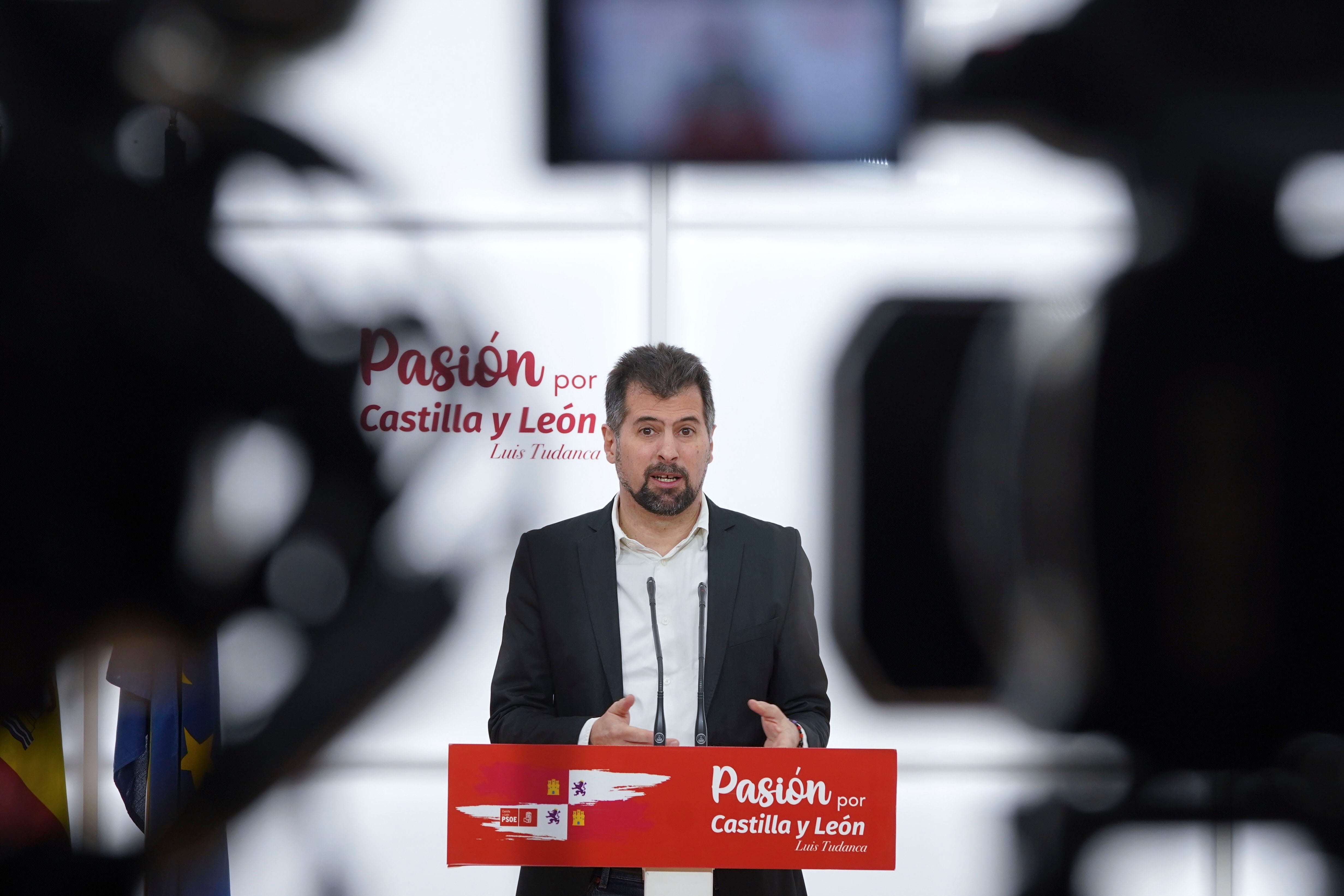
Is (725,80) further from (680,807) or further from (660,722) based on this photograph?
(680,807)

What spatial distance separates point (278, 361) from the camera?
6.71 feet

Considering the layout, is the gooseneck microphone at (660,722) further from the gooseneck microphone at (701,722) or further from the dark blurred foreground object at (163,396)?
the dark blurred foreground object at (163,396)

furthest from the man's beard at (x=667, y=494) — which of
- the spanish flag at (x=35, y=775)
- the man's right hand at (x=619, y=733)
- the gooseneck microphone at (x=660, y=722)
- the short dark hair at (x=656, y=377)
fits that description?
the spanish flag at (x=35, y=775)

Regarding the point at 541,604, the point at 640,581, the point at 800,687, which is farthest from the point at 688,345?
the point at 800,687

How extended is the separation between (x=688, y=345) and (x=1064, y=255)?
36.7 inches

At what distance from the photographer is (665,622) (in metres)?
2.03

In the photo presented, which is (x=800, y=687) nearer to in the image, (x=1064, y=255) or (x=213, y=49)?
(x=1064, y=255)

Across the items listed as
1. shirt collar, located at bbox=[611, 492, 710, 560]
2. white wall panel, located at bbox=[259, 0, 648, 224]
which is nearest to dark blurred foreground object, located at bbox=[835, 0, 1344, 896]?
shirt collar, located at bbox=[611, 492, 710, 560]

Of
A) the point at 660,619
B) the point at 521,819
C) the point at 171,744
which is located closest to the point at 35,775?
the point at 171,744

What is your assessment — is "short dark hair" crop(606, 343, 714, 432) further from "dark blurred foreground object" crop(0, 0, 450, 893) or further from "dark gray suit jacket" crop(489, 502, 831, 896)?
"dark blurred foreground object" crop(0, 0, 450, 893)

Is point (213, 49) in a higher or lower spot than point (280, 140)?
higher

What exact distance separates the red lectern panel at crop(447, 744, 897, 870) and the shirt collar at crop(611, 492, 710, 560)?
0.47m

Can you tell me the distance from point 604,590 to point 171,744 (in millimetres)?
1117

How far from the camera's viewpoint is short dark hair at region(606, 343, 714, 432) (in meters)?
2.03
